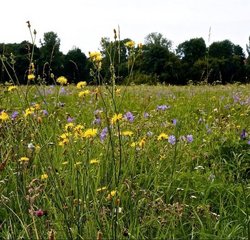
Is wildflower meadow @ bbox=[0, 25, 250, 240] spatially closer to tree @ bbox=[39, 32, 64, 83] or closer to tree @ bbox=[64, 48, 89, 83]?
tree @ bbox=[39, 32, 64, 83]

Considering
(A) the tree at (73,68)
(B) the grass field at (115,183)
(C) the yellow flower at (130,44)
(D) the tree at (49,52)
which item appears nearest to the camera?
(B) the grass field at (115,183)

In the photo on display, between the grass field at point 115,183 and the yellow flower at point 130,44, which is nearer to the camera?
the grass field at point 115,183

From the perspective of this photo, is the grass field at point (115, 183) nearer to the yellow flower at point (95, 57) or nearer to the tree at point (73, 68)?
the yellow flower at point (95, 57)

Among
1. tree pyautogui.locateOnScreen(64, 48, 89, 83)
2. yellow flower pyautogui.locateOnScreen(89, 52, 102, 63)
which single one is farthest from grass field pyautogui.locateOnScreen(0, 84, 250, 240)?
tree pyautogui.locateOnScreen(64, 48, 89, 83)

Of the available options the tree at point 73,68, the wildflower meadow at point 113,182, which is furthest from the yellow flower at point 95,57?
the tree at point 73,68

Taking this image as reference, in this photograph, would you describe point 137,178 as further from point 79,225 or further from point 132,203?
point 79,225

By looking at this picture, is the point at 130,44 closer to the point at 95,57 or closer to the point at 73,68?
the point at 95,57

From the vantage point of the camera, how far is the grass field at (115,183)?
1494 mm

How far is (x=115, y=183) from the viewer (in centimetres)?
170

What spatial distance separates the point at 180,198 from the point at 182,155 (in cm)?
67

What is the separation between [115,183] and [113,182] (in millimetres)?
213

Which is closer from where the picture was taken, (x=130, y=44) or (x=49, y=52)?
(x=130, y=44)

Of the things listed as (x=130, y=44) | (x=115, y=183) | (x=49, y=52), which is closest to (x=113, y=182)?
(x=115, y=183)

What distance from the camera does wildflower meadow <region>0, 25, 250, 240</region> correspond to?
149 centimetres
